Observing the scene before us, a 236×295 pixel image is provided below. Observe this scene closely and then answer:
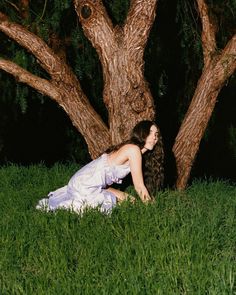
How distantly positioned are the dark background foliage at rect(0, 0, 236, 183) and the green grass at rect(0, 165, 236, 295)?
7.15 feet

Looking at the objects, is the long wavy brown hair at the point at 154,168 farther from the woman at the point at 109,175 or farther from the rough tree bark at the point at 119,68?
the rough tree bark at the point at 119,68

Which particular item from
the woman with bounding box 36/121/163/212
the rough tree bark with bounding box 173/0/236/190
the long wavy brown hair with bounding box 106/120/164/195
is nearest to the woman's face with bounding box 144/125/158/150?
the woman with bounding box 36/121/163/212

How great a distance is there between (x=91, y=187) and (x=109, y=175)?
0.22 metres

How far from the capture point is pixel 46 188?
8.05 meters

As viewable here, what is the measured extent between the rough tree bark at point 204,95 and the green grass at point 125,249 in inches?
44.4

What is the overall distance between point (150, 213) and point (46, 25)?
3657 millimetres

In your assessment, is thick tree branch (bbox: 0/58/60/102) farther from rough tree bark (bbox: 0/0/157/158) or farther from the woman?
the woman

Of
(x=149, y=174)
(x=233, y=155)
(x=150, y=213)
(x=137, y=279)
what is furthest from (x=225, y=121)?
(x=137, y=279)

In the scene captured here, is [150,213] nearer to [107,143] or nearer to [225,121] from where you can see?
[107,143]

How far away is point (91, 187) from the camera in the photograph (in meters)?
7.08

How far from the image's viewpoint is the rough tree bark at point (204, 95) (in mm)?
7930

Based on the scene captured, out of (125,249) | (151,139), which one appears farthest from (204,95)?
(125,249)

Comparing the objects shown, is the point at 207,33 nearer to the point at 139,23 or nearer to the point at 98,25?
the point at 139,23

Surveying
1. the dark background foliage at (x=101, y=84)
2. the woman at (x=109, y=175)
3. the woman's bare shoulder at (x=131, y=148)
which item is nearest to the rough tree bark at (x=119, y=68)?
the dark background foliage at (x=101, y=84)
